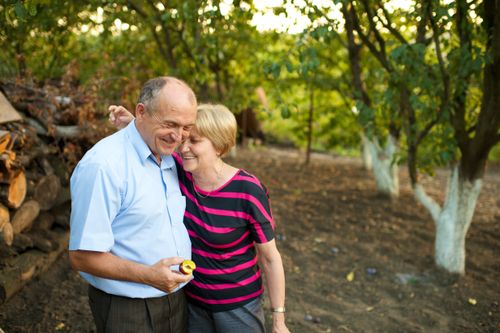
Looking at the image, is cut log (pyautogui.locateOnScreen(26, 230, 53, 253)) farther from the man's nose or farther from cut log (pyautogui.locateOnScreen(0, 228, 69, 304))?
the man's nose

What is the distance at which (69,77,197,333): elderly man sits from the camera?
1786 mm

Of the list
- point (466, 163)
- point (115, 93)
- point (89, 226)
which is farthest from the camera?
point (115, 93)

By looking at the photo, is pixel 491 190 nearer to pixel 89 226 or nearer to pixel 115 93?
pixel 115 93

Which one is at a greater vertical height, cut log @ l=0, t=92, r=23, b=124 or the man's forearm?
cut log @ l=0, t=92, r=23, b=124

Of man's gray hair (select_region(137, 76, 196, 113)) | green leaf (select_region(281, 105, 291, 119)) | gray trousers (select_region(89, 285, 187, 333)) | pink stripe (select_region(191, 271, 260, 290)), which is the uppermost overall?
man's gray hair (select_region(137, 76, 196, 113))

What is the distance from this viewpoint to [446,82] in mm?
4020

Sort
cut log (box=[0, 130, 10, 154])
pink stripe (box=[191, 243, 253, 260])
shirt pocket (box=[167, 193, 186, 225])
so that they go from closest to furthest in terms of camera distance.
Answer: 1. shirt pocket (box=[167, 193, 186, 225])
2. pink stripe (box=[191, 243, 253, 260])
3. cut log (box=[0, 130, 10, 154])

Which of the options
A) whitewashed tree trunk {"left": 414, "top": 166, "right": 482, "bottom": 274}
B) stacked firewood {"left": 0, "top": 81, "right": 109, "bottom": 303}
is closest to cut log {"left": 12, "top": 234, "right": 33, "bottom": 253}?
stacked firewood {"left": 0, "top": 81, "right": 109, "bottom": 303}

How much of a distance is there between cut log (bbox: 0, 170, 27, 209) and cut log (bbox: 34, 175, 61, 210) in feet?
1.18

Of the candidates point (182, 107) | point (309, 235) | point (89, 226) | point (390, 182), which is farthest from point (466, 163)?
point (89, 226)

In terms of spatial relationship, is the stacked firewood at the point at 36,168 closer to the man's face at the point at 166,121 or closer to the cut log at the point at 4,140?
the cut log at the point at 4,140

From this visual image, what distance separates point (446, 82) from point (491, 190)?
5982 millimetres

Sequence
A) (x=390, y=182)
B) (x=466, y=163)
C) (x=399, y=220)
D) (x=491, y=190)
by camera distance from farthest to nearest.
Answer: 1. (x=491, y=190)
2. (x=390, y=182)
3. (x=399, y=220)
4. (x=466, y=163)

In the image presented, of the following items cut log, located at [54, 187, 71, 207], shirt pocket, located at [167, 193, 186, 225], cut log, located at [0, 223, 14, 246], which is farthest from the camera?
cut log, located at [54, 187, 71, 207]
